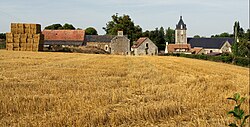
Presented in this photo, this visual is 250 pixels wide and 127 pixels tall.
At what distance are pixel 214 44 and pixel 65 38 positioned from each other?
2135 inches

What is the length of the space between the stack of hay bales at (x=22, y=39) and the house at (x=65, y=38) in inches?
1392

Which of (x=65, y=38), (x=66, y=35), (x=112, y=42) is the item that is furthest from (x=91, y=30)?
(x=65, y=38)

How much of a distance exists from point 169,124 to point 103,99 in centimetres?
269

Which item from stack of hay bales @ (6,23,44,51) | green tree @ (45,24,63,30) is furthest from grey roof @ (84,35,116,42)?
stack of hay bales @ (6,23,44,51)

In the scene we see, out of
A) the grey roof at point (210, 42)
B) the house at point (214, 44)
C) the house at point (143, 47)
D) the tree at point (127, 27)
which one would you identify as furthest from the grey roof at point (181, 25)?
the house at point (143, 47)

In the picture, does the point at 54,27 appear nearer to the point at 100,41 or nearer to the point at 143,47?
the point at 100,41

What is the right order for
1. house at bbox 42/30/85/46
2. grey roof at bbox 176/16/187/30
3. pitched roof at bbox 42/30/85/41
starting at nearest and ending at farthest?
house at bbox 42/30/85/46 → pitched roof at bbox 42/30/85/41 → grey roof at bbox 176/16/187/30

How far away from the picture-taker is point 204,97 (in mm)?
10297

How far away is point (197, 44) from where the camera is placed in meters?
118

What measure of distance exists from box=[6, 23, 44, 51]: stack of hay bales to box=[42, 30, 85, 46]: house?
35356 mm

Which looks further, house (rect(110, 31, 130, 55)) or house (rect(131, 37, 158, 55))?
house (rect(110, 31, 130, 55))

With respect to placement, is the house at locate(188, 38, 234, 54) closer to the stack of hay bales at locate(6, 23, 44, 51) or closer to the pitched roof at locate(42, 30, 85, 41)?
the pitched roof at locate(42, 30, 85, 41)

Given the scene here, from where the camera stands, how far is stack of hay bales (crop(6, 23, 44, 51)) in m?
43.1

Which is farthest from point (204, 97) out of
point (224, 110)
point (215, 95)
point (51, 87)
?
point (51, 87)
